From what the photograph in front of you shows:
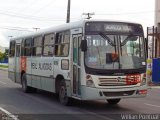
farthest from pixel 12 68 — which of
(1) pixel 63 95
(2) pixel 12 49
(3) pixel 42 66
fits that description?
(1) pixel 63 95

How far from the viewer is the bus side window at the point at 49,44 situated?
1711 cm

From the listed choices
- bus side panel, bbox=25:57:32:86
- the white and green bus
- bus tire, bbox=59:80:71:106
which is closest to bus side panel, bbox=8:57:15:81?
bus side panel, bbox=25:57:32:86

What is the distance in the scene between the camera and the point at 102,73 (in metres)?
13.9

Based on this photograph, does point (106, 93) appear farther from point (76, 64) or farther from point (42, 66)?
point (42, 66)

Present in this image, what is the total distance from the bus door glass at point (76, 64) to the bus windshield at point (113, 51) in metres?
0.47

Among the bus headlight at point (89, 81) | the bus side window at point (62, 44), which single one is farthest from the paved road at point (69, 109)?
the bus side window at point (62, 44)

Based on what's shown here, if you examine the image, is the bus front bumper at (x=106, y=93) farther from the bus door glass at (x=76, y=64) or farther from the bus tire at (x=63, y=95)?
the bus tire at (x=63, y=95)

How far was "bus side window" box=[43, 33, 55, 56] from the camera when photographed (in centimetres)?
1711

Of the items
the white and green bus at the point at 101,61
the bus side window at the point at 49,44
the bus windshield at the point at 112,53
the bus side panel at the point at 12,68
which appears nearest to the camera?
the white and green bus at the point at 101,61

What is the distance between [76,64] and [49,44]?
3205mm

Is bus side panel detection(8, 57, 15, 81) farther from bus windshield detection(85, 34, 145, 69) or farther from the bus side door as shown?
bus windshield detection(85, 34, 145, 69)

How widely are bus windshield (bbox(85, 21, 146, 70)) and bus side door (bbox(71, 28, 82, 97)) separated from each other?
471mm

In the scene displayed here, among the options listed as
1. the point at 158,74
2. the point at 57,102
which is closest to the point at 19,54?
the point at 57,102

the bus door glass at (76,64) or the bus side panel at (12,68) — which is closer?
the bus door glass at (76,64)
